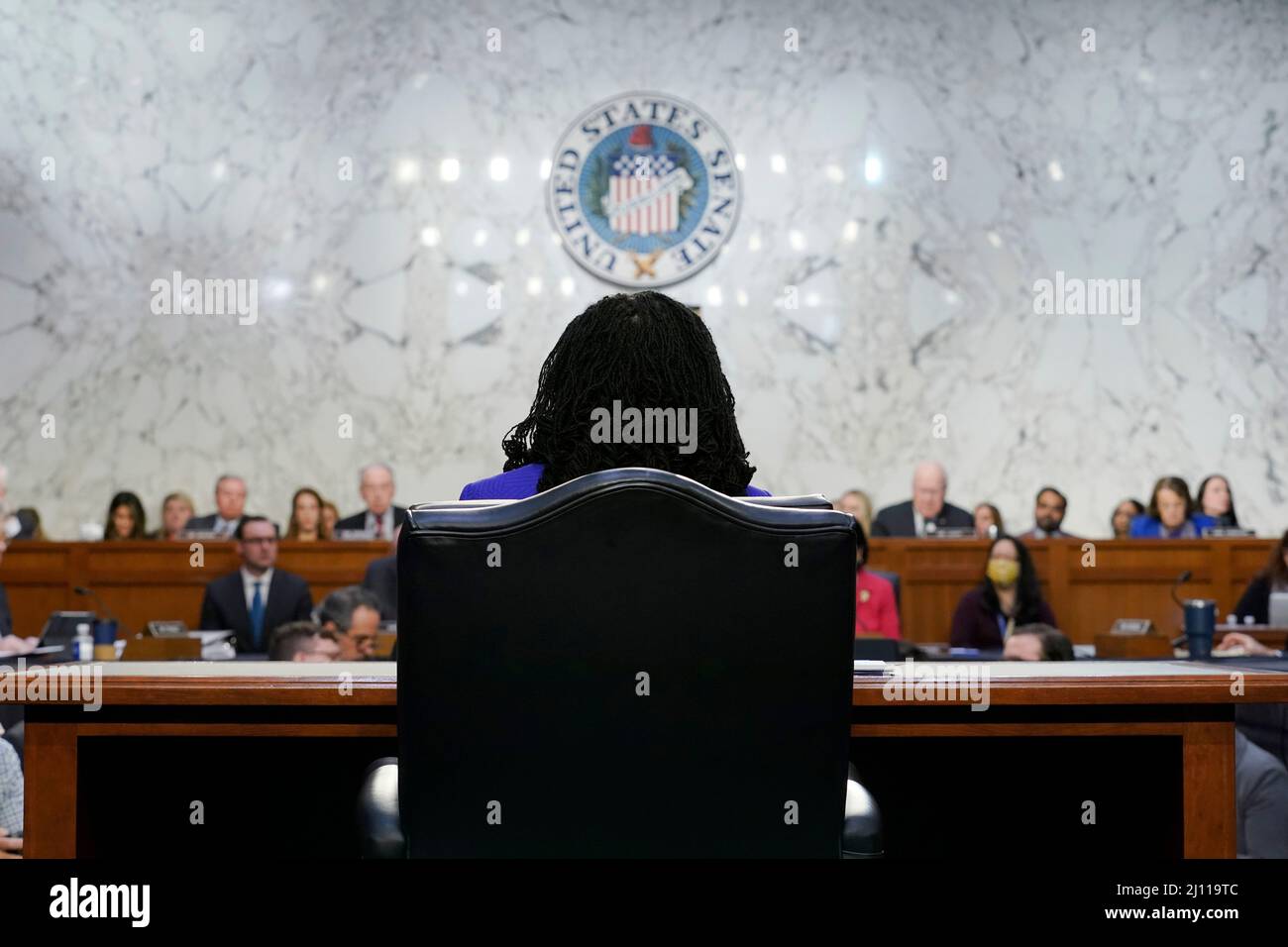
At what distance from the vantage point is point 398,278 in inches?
355

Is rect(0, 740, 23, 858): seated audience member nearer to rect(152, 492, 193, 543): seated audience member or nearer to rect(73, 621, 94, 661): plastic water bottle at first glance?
rect(73, 621, 94, 661): plastic water bottle

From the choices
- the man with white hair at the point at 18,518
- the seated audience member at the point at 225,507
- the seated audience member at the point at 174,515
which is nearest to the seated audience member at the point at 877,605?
the seated audience member at the point at 225,507

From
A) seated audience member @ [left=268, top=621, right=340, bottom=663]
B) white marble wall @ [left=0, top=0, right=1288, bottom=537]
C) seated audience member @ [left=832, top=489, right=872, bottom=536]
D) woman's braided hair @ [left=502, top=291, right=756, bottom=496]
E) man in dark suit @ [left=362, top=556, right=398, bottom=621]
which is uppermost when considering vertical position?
white marble wall @ [left=0, top=0, right=1288, bottom=537]

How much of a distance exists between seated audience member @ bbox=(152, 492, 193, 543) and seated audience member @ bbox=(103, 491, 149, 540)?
141 mm

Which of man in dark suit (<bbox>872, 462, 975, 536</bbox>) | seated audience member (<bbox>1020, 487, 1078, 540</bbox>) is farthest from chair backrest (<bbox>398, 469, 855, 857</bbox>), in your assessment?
seated audience member (<bbox>1020, 487, 1078, 540</bbox>)

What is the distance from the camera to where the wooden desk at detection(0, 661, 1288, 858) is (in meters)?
1.80

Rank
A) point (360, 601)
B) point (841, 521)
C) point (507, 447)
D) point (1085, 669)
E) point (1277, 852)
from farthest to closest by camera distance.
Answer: point (360, 601) → point (1277, 852) → point (1085, 669) → point (507, 447) → point (841, 521)

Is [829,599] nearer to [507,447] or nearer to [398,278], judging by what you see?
[507,447]

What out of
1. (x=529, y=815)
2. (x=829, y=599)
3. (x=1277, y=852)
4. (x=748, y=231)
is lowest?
(x=1277, y=852)

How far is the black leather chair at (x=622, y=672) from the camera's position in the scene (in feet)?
4.07

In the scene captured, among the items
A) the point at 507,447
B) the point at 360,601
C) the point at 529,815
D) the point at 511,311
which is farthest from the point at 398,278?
the point at 529,815

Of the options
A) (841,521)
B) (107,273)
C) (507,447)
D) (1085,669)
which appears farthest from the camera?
(107,273)

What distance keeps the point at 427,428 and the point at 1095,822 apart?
738 centimetres

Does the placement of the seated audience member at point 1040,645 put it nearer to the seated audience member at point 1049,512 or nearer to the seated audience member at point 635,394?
the seated audience member at point 635,394
